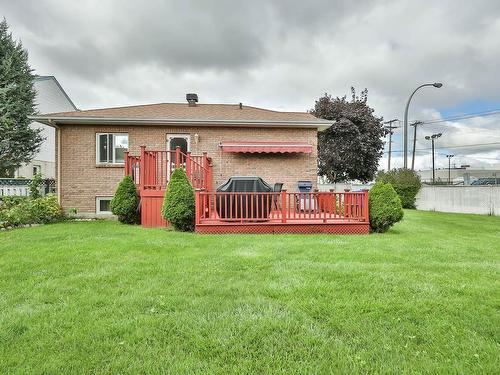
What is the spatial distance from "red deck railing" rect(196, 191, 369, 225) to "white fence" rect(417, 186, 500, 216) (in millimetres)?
11399

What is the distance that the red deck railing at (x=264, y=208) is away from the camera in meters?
8.45

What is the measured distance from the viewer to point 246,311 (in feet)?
10.7

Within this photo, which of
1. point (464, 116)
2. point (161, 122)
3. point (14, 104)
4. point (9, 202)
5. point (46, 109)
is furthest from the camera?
point (464, 116)

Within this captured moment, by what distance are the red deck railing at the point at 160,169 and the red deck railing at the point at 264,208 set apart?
145 cm

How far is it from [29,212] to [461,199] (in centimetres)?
1881

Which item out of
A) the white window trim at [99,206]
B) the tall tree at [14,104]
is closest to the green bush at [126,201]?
the white window trim at [99,206]

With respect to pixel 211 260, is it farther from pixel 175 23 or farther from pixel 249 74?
pixel 249 74

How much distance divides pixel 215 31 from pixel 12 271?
1044 centimetres

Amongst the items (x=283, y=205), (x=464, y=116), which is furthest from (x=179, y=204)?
(x=464, y=116)

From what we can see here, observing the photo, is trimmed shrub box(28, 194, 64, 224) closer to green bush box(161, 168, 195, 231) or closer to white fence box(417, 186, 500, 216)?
green bush box(161, 168, 195, 231)

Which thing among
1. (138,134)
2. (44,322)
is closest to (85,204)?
(138,134)

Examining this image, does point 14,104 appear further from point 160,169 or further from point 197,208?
point 197,208

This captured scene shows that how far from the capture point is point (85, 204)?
39.7 feet

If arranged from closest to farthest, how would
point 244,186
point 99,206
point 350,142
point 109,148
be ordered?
1. point 244,186
2. point 99,206
3. point 109,148
4. point 350,142
